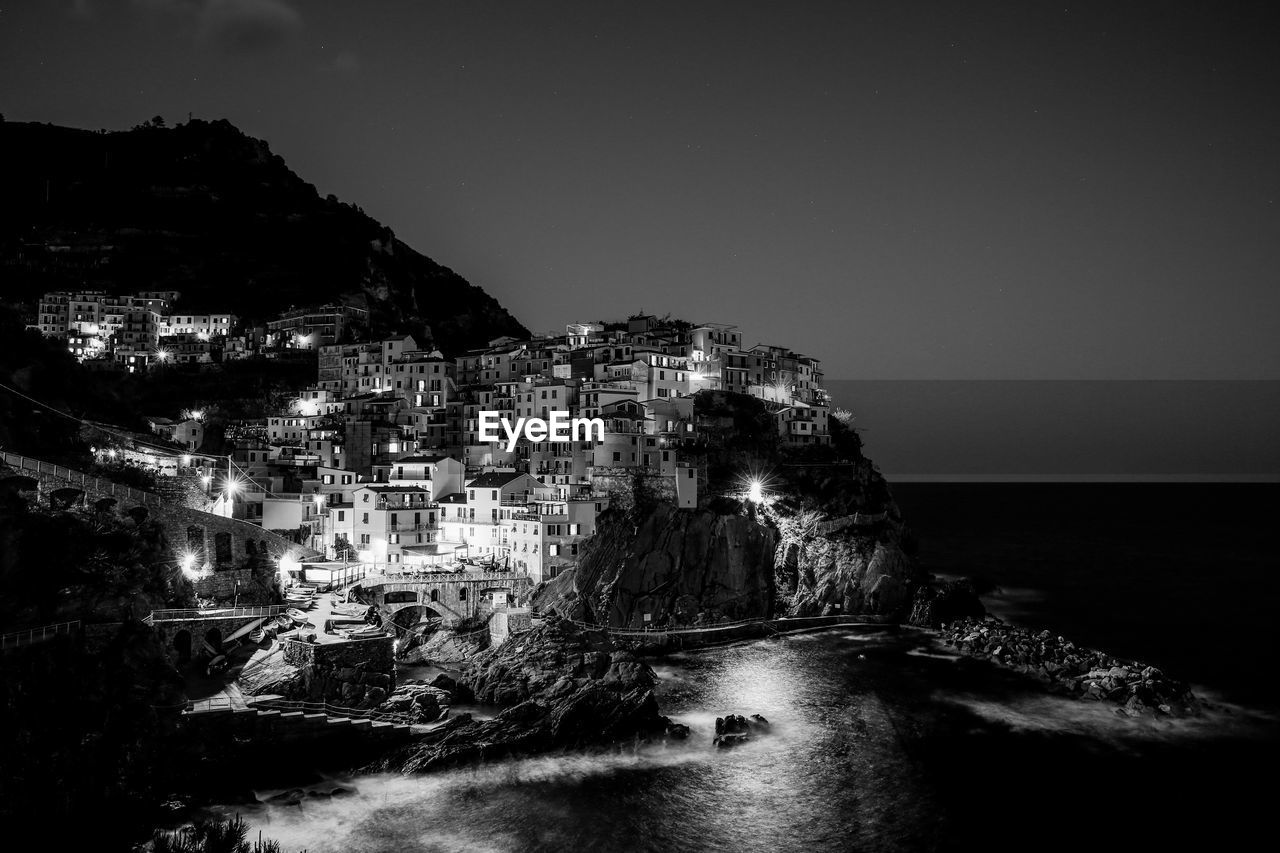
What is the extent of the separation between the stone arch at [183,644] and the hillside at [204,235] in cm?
6126

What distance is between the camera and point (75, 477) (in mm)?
34719

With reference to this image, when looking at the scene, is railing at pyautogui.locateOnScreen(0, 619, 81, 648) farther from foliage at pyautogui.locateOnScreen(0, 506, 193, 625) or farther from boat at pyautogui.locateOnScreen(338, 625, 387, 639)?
boat at pyautogui.locateOnScreen(338, 625, 387, 639)

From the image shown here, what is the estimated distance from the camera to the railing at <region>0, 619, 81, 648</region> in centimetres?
2703

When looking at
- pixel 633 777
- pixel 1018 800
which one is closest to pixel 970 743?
→ pixel 1018 800

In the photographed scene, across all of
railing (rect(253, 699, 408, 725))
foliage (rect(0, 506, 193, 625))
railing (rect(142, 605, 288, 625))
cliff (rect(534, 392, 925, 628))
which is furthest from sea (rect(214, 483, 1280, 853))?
railing (rect(142, 605, 288, 625))

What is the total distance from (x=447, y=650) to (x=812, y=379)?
47485 mm

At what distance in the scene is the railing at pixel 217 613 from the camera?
33500mm

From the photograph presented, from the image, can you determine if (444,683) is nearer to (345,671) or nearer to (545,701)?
(345,671)

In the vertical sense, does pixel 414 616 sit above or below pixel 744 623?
above

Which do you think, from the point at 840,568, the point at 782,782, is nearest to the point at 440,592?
the point at 782,782

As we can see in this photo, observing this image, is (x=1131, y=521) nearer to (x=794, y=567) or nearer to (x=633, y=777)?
(x=794, y=567)

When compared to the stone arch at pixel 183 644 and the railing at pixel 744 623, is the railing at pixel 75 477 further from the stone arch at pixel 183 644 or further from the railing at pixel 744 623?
the railing at pixel 744 623

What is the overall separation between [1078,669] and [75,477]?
150 feet

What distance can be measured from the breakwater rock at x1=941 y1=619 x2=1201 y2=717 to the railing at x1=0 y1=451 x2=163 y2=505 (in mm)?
41911
